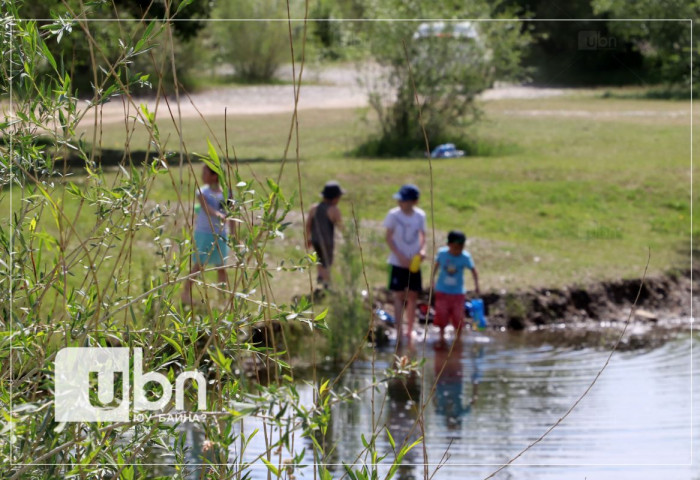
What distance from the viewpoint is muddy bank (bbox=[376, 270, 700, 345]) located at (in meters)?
9.81

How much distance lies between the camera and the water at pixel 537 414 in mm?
5922

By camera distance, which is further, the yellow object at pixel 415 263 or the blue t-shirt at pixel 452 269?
the blue t-shirt at pixel 452 269

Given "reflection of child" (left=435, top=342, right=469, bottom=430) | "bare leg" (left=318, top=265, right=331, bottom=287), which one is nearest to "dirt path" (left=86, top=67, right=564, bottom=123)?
"bare leg" (left=318, top=265, right=331, bottom=287)

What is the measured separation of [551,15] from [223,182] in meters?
14.4

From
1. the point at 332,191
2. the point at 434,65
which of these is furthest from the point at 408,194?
the point at 434,65

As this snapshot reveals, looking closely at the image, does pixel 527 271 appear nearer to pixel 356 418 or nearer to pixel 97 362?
pixel 356 418

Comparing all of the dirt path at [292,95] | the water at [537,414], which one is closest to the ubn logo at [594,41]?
the dirt path at [292,95]

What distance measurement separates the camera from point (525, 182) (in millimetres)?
14250

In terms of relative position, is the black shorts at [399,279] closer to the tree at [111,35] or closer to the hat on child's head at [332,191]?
the hat on child's head at [332,191]

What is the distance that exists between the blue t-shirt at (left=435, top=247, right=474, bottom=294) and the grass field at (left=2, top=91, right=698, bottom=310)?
72 centimetres

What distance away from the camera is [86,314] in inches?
93.0

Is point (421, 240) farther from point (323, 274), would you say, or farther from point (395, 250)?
point (323, 274)

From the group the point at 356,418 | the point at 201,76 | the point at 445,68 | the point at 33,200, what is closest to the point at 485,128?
the point at 445,68

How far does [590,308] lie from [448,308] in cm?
212
